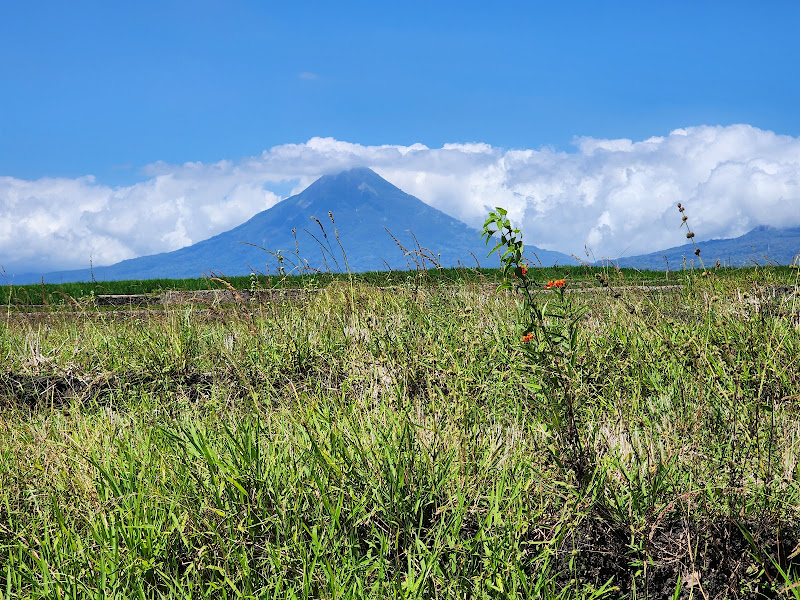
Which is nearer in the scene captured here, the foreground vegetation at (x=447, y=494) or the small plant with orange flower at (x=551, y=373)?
the foreground vegetation at (x=447, y=494)

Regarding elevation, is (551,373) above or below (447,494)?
above

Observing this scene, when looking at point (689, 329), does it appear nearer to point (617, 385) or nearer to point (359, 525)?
point (617, 385)

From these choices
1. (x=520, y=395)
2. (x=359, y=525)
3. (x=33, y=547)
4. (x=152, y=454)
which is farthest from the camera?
(x=520, y=395)

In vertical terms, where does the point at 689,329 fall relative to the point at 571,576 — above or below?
above

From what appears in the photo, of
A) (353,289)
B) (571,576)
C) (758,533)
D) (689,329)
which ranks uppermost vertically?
(353,289)

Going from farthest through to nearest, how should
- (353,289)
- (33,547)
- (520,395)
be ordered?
(353,289) → (520,395) → (33,547)

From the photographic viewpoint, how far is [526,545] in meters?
2.42

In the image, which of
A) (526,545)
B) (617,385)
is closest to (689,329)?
(617,385)

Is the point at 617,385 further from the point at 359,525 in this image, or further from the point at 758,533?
the point at 359,525

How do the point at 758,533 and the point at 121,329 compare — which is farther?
the point at 121,329

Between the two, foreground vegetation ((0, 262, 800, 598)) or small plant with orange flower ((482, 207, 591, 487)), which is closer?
foreground vegetation ((0, 262, 800, 598))

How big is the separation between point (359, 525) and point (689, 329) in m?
3.11

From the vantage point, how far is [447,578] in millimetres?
2154

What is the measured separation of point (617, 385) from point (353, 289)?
3.00m
